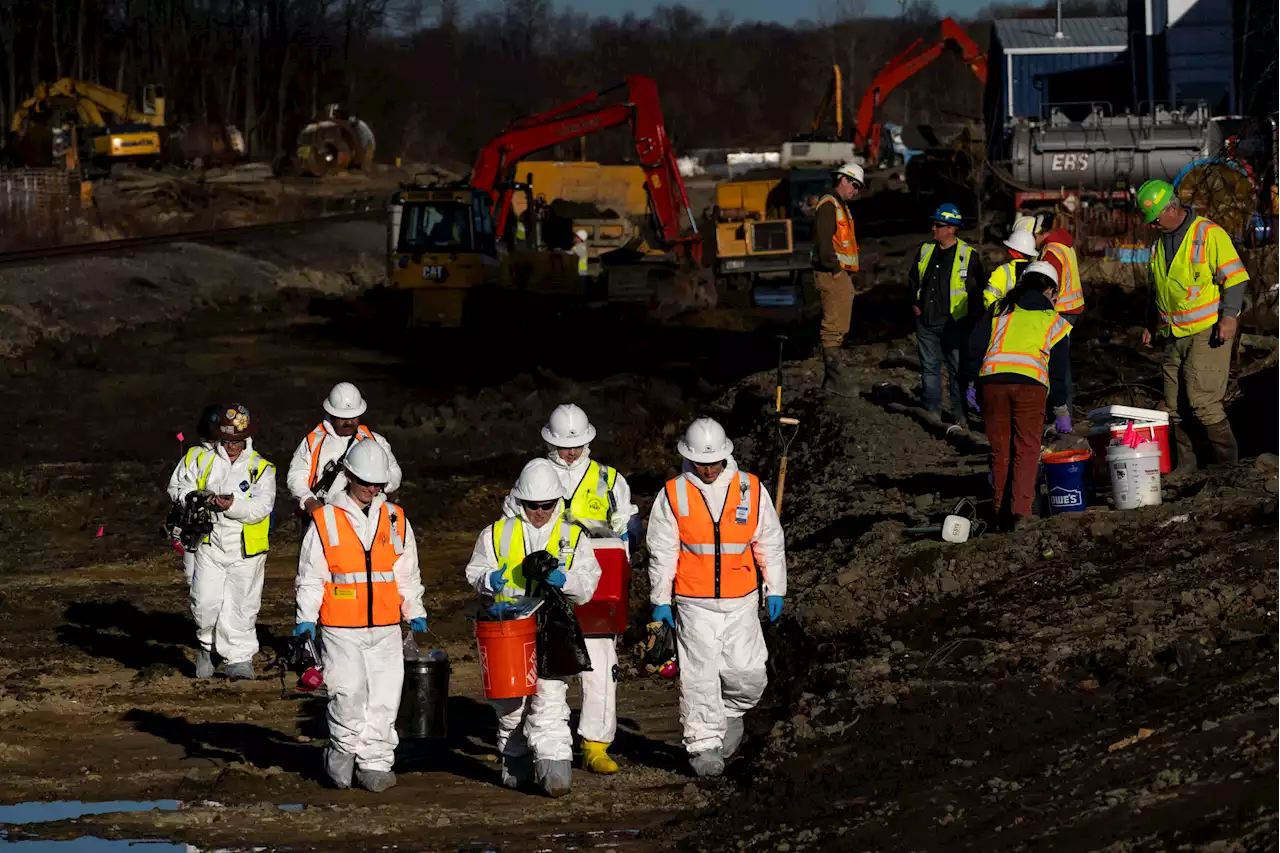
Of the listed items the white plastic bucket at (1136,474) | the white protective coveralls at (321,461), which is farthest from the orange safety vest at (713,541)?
the white plastic bucket at (1136,474)

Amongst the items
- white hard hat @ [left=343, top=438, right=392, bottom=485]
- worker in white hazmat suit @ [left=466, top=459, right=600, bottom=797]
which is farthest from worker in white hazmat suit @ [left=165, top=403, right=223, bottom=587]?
worker in white hazmat suit @ [left=466, top=459, right=600, bottom=797]

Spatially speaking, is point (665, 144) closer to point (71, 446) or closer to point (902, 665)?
point (71, 446)

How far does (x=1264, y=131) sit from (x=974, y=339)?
12.8 m

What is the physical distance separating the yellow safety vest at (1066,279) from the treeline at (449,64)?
39941 mm

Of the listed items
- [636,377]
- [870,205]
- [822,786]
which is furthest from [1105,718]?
[870,205]

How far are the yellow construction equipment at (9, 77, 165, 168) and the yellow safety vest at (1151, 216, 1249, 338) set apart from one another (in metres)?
49.5

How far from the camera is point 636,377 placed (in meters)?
25.8

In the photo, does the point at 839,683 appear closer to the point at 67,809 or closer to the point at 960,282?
the point at 67,809

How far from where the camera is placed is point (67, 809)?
9500 millimetres

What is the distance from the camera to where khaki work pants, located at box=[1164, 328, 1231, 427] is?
42.6 feet

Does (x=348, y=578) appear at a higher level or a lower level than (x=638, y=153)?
lower

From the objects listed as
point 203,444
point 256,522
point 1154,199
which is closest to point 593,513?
point 256,522

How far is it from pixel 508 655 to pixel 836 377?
9.82 metres

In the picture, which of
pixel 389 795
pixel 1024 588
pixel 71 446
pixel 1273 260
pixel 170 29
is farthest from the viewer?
pixel 170 29
